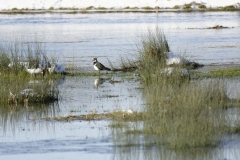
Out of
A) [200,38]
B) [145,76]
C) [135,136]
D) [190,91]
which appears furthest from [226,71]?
[200,38]

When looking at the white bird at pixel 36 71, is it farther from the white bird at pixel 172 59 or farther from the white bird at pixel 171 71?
the white bird at pixel 171 71

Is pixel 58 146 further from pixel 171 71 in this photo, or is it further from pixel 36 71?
pixel 36 71

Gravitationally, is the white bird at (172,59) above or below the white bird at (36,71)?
above

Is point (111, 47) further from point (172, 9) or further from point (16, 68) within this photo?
point (172, 9)

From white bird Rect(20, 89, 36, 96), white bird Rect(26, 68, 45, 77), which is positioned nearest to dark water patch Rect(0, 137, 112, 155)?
white bird Rect(20, 89, 36, 96)

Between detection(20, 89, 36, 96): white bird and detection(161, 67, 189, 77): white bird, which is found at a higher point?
detection(161, 67, 189, 77): white bird

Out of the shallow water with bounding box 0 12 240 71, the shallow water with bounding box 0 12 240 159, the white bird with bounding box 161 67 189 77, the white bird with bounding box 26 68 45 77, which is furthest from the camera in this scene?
the shallow water with bounding box 0 12 240 71

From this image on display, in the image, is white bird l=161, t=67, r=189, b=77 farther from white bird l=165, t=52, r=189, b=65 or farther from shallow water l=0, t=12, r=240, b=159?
white bird l=165, t=52, r=189, b=65

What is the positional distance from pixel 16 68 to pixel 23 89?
13.7ft

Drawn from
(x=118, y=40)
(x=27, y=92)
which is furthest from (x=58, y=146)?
(x=118, y=40)

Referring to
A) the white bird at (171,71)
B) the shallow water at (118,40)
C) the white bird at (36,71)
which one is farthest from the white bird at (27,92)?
the shallow water at (118,40)

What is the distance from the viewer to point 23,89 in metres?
14.7

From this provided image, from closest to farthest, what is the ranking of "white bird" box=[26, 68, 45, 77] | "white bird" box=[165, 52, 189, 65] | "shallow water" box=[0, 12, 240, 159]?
"shallow water" box=[0, 12, 240, 159] < "white bird" box=[165, 52, 189, 65] < "white bird" box=[26, 68, 45, 77]

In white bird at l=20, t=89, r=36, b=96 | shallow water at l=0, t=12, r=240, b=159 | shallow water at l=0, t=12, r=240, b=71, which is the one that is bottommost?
shallow water at l=0, t=12, r=240, b=71
